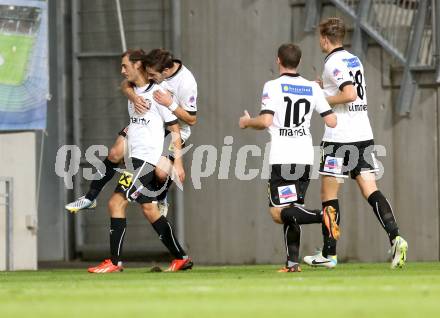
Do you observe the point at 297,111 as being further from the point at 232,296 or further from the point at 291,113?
the point at 232,296

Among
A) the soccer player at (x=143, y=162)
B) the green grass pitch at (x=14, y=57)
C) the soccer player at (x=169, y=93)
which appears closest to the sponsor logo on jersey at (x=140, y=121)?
the soccer player at (x=143, y=162)

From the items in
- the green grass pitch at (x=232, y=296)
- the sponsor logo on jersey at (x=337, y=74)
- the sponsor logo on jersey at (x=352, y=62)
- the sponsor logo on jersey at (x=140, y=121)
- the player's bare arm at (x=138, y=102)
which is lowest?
the green grass pitch at (x=232, y=296)

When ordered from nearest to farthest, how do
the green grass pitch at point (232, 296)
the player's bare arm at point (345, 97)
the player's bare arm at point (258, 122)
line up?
the green grass pitch at point (232, 296)
the player's bare arm at point (258, 122)
the player's bare arm at point (345, 97)

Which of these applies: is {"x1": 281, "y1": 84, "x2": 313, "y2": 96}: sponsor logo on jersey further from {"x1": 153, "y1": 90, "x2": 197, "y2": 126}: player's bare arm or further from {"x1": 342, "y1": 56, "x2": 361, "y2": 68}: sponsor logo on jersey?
{"x1": 153, "y1": 90, "x2": 197, "y2": 126}: player's bare arm

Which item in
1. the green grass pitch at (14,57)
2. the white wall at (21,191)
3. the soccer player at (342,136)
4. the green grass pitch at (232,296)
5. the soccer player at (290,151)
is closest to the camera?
the green grass pitch at (232,296)

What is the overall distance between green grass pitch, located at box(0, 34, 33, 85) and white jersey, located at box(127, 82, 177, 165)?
335 centimetres

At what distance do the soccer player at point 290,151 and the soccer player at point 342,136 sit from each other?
2.42 ft

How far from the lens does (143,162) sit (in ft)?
40.5

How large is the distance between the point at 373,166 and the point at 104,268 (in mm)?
2463

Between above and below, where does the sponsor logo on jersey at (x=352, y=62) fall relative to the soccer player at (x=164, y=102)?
above

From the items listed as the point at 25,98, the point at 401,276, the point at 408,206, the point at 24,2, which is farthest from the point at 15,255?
the point at 401,276

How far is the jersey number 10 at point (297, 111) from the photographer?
11.4 metres

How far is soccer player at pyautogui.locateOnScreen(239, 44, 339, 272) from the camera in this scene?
445 inches

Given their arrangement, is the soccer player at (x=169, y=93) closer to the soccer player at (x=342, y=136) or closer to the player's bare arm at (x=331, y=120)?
Answer: the soccer player at (x=342, y=136)
